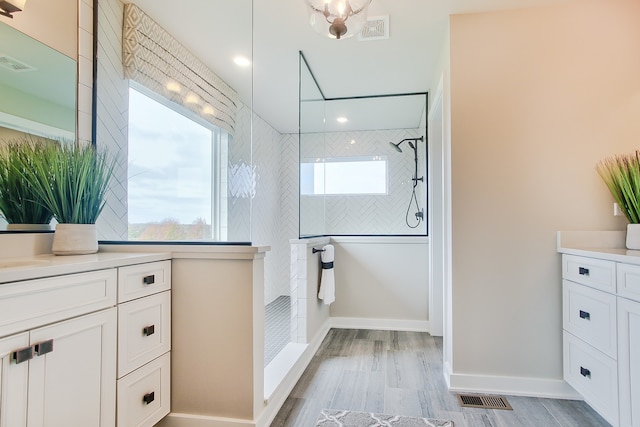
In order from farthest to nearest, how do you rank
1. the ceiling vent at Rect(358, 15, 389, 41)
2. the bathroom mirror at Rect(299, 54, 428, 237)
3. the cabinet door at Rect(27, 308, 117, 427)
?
the bathroom mirror at Rect(299, 54, 428, 237)
the ceiling vent at Rect(358, 15, 389, 41)
the cabinet door at Rect(27, 308, 117, 427)

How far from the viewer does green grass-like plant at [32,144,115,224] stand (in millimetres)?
1492

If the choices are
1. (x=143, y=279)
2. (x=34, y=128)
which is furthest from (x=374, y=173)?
(x=34, y=128)

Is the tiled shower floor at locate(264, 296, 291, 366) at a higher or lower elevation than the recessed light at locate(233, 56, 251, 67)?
lower

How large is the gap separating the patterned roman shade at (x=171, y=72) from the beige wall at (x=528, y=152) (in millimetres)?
1978

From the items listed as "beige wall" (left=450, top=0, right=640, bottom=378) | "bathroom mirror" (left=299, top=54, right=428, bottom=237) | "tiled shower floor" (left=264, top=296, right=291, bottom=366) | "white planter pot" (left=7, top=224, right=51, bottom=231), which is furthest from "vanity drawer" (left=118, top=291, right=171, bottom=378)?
"bathroom mirror" (left=299, top=54, right=428, bottom=237)

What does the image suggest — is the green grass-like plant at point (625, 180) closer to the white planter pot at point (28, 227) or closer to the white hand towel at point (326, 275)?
the white hand towel at point (326, 275)

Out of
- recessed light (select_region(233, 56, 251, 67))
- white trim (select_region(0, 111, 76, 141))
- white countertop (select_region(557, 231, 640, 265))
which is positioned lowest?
white countertop (select_region(557, 231, 640, 265))

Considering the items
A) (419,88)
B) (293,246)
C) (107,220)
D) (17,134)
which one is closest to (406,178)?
(419,88)

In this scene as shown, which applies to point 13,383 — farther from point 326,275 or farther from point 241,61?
point 241,61

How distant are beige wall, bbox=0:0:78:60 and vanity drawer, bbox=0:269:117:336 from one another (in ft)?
4.06

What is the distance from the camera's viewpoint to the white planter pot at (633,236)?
1850 mm

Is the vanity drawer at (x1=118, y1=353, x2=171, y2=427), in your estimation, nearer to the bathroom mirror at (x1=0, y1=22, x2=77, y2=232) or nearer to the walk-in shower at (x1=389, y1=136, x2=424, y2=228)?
the bathroom mirror at (x1=0, y1=22, x2=77, y2=232)

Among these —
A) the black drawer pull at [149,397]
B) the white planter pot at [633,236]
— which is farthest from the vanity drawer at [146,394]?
the white planter pot at [633,236]

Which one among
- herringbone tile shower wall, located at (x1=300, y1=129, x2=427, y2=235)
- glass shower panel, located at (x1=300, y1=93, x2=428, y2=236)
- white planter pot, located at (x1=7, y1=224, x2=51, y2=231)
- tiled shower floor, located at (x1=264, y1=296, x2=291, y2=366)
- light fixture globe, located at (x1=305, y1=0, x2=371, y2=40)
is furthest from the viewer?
herringbone tile shower wall, located at (x1=300, y1=129, x2=427, y2=235)
